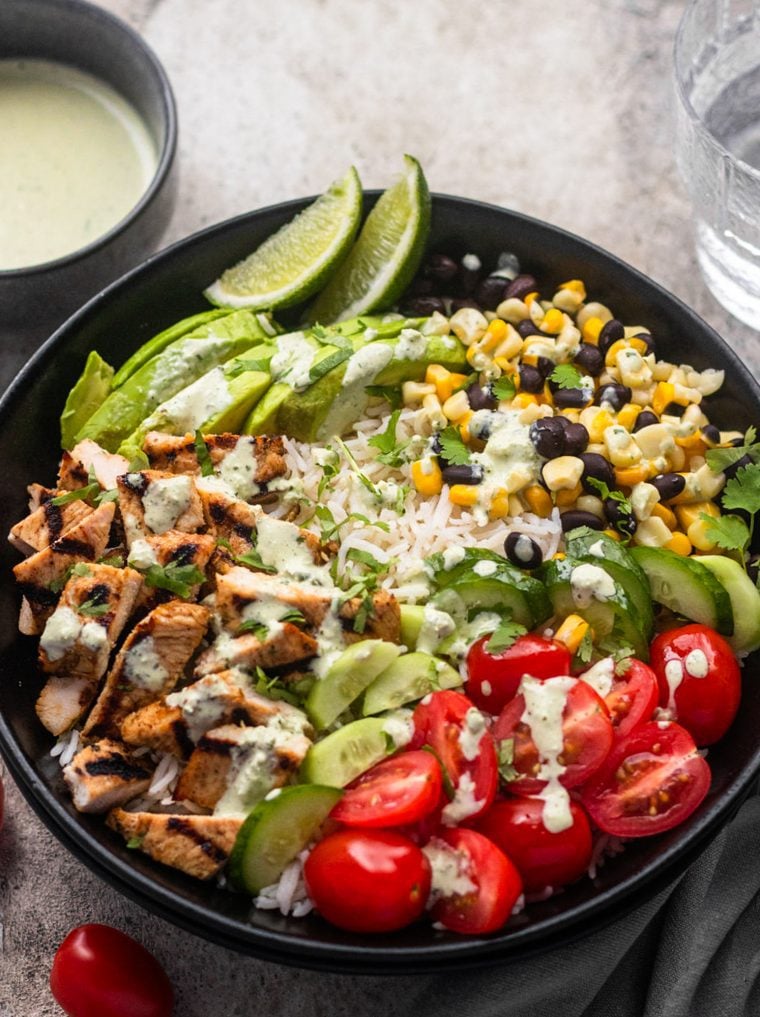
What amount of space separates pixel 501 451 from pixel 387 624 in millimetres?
824

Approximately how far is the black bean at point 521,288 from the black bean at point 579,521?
3.21ft

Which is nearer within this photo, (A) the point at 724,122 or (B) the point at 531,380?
(B) the point at 531,380

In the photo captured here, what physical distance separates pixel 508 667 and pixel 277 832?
0.87m

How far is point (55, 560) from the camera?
3.78 metres

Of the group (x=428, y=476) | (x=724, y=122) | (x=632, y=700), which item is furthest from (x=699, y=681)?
(x=724, y=122)

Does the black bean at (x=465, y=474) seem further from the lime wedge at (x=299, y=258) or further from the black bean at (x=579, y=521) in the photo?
the lime wedge at (x=299, y=258)

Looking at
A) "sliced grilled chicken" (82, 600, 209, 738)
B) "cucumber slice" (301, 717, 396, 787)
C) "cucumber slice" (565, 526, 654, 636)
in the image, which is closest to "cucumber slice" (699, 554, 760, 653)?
"cucumber slice" (565, 526, 654, 636)

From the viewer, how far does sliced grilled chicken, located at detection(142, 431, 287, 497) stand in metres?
4.02

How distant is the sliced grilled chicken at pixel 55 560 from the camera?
3783mm

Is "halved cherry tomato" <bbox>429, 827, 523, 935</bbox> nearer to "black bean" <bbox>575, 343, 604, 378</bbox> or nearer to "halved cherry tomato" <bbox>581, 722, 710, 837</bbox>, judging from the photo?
"halved cherry tomato" <bbox>581, 722, 710, 837</bbox>

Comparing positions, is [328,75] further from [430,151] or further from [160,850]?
[160,850]

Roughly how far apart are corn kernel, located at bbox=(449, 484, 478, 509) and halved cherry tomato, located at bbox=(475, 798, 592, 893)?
1.06m

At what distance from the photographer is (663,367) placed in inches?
173

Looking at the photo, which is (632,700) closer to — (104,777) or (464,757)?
(464,757)
